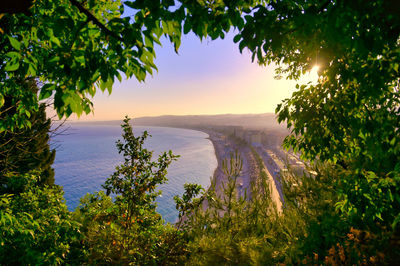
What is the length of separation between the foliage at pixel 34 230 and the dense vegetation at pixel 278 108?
0.03 m

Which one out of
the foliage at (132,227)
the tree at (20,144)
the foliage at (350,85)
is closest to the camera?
the foliage at (350,85)

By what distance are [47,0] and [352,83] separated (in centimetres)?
531

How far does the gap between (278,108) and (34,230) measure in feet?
Result: 19.5

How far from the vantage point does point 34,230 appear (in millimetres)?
4156

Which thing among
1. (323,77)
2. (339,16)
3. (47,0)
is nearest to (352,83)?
(323,77)

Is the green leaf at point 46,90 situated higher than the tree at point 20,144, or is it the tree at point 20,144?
the green leaf at point 46,90

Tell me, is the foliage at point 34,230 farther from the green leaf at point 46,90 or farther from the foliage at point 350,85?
the foliage at point 350,85

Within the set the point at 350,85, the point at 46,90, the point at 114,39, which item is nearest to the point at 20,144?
the point at 46,90

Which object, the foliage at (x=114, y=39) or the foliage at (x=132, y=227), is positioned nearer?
the foliage at (x=114, y=39)

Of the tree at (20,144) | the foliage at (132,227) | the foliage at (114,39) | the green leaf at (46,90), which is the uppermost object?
the foliage at (114,39)

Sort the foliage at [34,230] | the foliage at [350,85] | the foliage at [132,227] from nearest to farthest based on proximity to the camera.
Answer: the foliage at [350,85] < the foliage at [34,230] < the foliage at [132,227]

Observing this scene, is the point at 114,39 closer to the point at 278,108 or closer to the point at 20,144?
the point at 278,108

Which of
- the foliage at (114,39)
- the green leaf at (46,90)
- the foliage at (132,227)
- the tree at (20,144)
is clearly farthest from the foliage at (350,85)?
the tree at (20,144)

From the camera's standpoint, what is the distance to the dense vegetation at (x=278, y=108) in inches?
70.6
